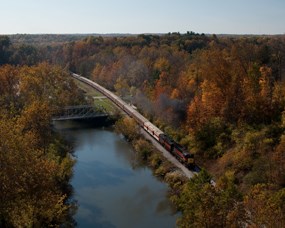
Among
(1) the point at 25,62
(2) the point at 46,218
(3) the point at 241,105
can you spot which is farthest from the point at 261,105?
(1) the point at 25,62

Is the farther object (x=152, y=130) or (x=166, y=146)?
(x=152, y=130)

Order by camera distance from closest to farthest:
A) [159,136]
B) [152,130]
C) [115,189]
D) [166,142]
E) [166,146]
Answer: [115,189], [166,142], [166,146], [159,136], [152,130]

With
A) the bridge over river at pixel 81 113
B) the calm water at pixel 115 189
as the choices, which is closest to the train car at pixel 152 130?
the calm water at pixel 115 189

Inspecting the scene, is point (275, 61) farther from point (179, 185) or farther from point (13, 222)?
point (13, 222)

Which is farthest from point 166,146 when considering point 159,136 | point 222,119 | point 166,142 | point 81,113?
point 81,113

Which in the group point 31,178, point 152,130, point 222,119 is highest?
point 31,178

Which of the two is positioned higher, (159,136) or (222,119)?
(222,119)

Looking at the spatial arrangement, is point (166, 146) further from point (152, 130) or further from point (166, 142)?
point (152, 130)

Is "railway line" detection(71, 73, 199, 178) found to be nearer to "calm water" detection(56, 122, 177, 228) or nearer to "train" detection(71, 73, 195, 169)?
"train" detection(71, 73, 195, 169)
